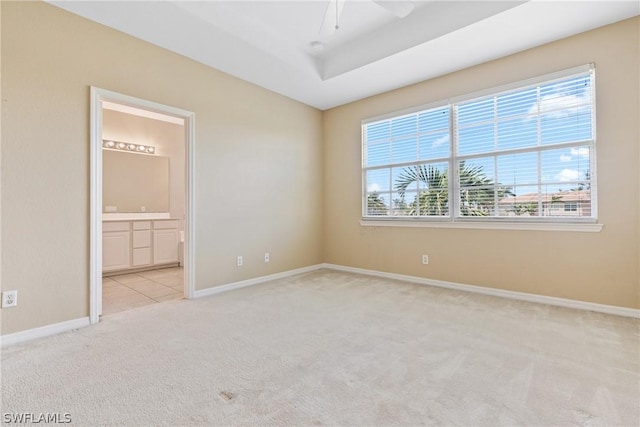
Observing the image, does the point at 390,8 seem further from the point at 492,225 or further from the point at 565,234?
the point at 565,234

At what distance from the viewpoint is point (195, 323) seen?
8.43ft

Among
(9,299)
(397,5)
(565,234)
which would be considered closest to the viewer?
(397,5)

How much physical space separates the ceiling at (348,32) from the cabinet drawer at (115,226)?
8.98 feet

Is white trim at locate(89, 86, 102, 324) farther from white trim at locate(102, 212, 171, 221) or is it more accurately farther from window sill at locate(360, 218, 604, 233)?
window sill at locate(360, 218, 604, 233)

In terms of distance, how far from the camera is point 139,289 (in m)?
3.72

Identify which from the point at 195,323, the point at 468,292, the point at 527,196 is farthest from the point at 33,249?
the point at 527,196

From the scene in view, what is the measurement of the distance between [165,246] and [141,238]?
0.43 meters

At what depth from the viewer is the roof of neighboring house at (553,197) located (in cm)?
A: 291

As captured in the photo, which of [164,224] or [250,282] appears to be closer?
[250,282]

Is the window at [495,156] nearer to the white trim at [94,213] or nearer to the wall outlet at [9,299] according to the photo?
the white trim at [94,213]

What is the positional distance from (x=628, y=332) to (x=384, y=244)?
256 cm

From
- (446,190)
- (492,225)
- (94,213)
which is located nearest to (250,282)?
(94,213)

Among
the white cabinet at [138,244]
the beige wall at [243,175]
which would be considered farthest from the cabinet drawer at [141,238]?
the beige wall at [243,175]

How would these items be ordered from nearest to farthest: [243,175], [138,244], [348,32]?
1. [348,32]
2. [243,175]
3. [138,244]
